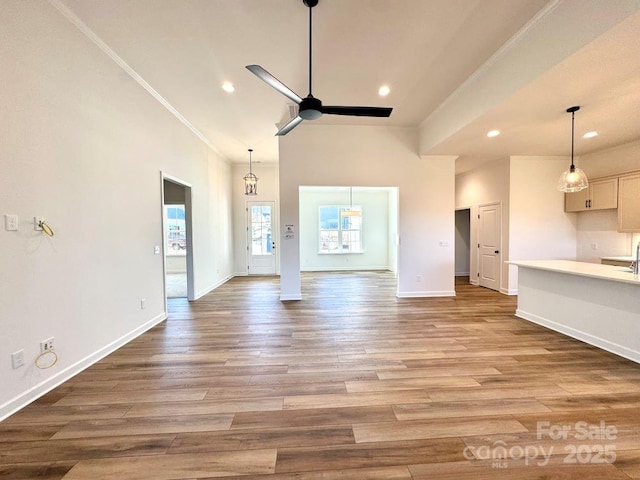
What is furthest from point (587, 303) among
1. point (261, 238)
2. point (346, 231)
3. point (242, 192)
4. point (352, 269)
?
point (242, 192)

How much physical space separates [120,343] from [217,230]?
3.98 m

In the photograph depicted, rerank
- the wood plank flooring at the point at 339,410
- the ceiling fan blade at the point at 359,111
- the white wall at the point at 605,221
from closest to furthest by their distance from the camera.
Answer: the wood plank flooring at the point at 339,410
the ceiling fan blade at the point at 359,111
the white wall at the point at 605,221

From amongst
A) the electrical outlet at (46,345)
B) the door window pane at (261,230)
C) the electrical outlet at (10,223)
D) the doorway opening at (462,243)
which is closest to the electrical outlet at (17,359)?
the electrical outlet at (46,345)

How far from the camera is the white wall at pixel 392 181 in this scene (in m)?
5.26

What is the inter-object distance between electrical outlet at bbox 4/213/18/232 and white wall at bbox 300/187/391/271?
768 cm

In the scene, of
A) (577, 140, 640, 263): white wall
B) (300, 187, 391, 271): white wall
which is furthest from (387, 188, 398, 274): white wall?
(577, 140, 640, 263): white wall

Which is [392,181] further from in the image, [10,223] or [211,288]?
[10,223]

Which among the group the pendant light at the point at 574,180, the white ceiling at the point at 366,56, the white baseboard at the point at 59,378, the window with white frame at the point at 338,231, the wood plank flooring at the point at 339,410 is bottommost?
the wood plank flooring at the point at 339,410

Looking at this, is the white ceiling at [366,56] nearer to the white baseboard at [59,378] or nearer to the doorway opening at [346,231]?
the white baseboard at [59,378]

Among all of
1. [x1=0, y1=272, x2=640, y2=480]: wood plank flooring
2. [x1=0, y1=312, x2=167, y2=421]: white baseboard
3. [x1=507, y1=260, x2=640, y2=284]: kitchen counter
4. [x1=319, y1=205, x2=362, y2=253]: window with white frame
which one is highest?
[x1=319, y1=205, x2=362, y2=253]: window with white frame

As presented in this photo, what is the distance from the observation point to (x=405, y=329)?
12.2ft

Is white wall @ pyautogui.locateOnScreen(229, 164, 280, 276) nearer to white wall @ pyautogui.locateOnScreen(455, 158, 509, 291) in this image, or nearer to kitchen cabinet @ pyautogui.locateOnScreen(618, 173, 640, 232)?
white wall @ pyautogui.locateOnScreen(455, 158, 509, 291)

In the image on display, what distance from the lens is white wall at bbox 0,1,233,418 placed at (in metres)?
2.08

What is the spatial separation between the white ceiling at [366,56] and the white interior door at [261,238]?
160 inches
